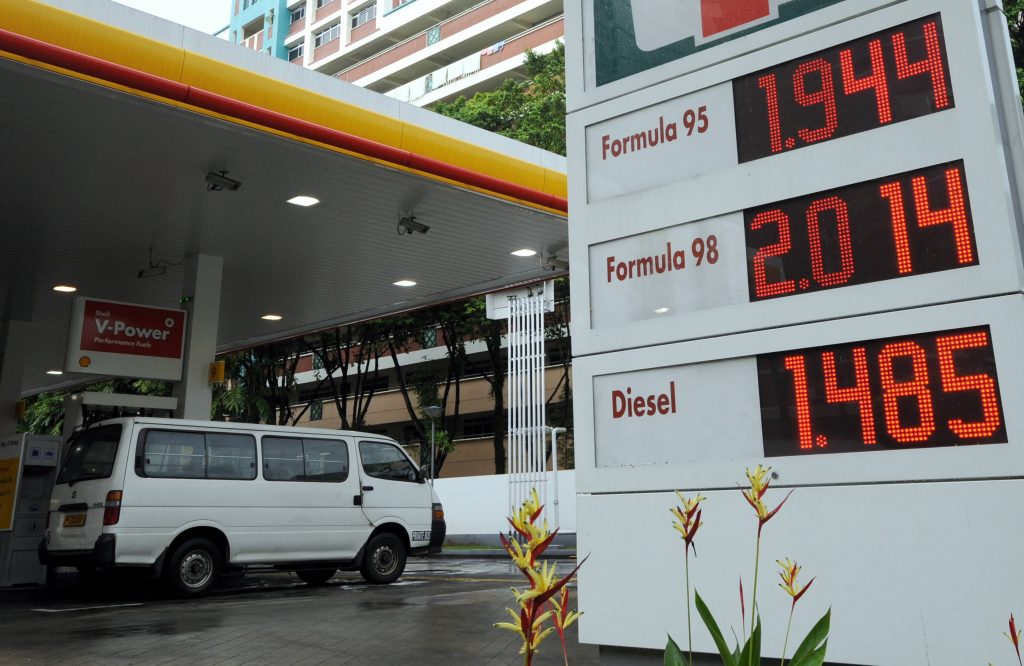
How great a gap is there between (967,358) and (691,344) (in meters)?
1.08

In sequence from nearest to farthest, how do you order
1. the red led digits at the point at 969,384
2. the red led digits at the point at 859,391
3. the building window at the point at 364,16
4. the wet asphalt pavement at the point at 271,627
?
1. the red led digits at the point at 969,384
2. the red led digits at the point at 859,391
3. the wet asphalt pavement at the point at 271,627
4. the building window at the point at 364,16

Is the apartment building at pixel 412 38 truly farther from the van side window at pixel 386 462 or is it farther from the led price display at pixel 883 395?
the led price display at pixel 883 395

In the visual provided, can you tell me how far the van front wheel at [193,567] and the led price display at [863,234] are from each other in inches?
346

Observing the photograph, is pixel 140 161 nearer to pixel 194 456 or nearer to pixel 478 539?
pixel 194 456

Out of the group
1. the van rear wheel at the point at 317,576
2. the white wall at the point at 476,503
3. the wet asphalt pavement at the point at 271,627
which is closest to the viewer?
the wet asphalt pavement at the point at 271,627

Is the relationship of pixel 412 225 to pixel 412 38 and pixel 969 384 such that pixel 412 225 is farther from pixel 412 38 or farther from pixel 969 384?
pixel 412 38

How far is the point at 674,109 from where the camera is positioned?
4.20 metres

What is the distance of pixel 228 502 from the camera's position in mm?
10984

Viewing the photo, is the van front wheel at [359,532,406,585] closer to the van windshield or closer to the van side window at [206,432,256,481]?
the van side window at [206,432,256,481]

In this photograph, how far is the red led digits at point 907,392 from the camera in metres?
3.29

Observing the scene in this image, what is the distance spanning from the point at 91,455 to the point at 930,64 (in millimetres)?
9973

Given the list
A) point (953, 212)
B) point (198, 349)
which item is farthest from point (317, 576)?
point (953, 212)

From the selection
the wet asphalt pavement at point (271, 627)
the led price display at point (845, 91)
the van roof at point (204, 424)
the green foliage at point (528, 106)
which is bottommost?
the wet asphalt pavement at point (271, 627)

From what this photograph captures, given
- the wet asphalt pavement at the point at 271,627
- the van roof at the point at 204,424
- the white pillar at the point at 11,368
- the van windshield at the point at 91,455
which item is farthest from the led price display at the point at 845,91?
the white pillar at the point at 11,368
